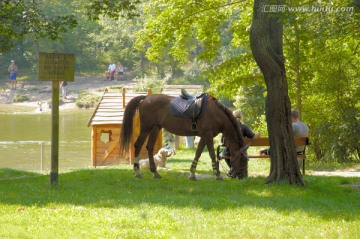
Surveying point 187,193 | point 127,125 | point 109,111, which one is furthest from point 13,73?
point 187,193

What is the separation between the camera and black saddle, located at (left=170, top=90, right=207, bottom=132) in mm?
14273

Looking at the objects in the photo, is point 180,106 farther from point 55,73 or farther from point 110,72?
point 110,72

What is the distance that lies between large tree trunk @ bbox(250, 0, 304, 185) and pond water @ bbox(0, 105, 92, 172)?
30.0 ft

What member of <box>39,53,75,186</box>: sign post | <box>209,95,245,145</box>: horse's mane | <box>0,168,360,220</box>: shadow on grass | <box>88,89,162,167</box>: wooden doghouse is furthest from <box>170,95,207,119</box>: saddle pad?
<box>88,89,162,167</box>: wooden doghouse

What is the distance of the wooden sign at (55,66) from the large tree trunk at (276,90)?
325 centimetres

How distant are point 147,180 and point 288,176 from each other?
284cm

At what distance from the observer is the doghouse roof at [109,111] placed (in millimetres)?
22594

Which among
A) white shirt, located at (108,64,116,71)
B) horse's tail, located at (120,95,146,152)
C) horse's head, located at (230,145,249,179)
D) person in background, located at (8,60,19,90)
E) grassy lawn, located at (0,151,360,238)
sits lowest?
grassy lawn, located at (0,151,360,238)

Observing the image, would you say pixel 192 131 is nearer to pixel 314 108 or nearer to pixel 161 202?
pixel 161 202

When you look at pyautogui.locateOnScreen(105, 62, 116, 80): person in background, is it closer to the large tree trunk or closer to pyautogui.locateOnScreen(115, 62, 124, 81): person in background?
pyautogui.locateOnScreen(115, 62, 124, 81): person in background

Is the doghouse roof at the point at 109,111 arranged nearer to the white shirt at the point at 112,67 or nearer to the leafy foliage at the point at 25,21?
the leafy foliage at the point at 25,21

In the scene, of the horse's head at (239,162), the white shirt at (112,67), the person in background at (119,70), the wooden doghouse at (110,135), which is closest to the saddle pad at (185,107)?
the horse's head at (239,162)

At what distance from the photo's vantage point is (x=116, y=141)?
22766 mm

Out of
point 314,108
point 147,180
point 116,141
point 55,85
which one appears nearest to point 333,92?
point 314,108
